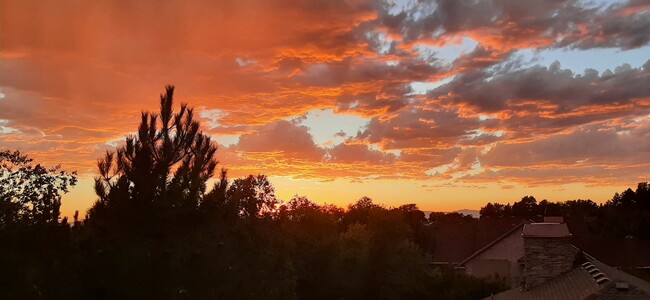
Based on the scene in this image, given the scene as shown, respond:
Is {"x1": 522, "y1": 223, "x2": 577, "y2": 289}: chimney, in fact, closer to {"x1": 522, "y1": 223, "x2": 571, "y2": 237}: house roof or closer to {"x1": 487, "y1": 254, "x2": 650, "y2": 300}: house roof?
{"x1": 522, "y1": 223, "x2": 571, "y2": 237}: house roof

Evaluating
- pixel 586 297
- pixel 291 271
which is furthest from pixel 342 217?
pixel 586 297

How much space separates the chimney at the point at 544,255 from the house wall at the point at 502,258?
22.5 m

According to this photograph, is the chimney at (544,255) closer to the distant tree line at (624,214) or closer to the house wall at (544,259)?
the house wall at (544,259)

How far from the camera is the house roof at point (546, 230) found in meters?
23.7

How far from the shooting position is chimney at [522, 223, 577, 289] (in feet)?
78.5

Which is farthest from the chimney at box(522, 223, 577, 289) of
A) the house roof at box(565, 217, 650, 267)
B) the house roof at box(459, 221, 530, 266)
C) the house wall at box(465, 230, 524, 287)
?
the house roof at box(565, 217, 650, 267)

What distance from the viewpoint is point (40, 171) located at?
2980cm

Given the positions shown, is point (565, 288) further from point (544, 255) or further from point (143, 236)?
point (143, 236)

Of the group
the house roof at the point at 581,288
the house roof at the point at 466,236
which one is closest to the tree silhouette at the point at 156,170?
the house roof at the point at 581,288

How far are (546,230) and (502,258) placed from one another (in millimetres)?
24705

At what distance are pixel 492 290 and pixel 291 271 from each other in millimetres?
13820

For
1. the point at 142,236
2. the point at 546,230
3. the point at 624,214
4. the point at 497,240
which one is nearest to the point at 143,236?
the point at 142,236

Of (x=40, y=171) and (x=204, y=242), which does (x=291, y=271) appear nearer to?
(x=40, y=171)

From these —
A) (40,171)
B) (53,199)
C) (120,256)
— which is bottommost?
(120,256)
